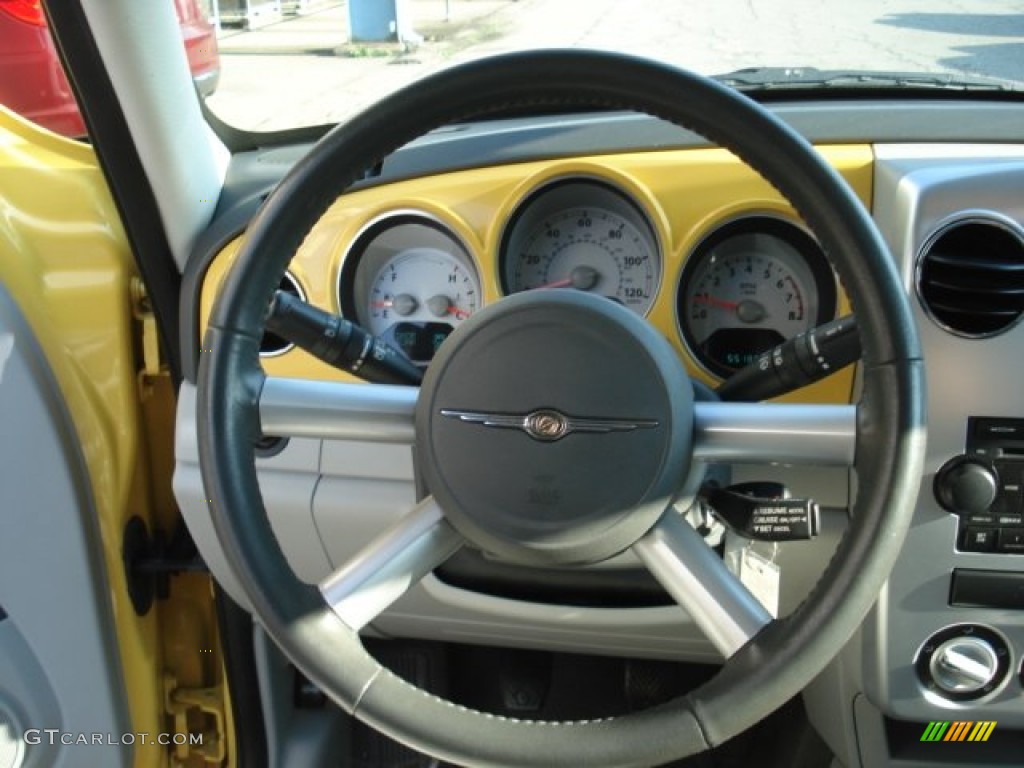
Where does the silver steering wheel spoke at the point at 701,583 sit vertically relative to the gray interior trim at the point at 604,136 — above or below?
below

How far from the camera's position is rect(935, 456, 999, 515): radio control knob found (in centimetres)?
150

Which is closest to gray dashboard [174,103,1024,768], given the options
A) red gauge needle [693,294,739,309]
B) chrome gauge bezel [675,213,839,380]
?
chrome gauge bezel [675,213,839,380]

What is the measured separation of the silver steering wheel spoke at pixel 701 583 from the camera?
1.11 m

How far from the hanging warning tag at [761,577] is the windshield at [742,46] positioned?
67 cm

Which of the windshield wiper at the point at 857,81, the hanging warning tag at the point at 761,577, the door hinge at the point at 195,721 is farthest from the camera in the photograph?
the door hinge at the point at 195,721

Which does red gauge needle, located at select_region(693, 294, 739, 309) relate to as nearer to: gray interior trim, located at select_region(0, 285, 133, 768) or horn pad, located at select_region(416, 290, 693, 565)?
horn pad, located at select_region(416, 290, 693, 565)

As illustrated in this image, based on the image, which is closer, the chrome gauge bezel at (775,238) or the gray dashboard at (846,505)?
the gray dashboard at (846,505)

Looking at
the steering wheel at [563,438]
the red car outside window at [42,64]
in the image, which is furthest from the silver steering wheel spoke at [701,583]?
the red car outside window at [42,64]

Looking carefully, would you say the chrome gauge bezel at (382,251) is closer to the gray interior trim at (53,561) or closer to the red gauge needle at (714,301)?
the red gauge needle at (714,301)

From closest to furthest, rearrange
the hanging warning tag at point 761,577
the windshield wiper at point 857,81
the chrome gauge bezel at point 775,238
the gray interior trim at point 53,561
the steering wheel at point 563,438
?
the steering wheel at point 563,438 < the hanging warning tag at point 761,577 < the chrome gauge bezel at point 775,238 < the gray interior trim at point 53,561 < the windshield wiper at point 857,81

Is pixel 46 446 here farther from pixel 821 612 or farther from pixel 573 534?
pixel 821 612

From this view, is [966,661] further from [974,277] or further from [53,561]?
[53,561]

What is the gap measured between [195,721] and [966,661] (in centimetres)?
139

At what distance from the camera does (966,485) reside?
1.50m
